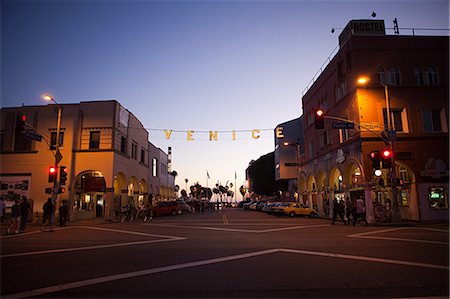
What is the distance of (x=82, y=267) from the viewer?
8.44 meters

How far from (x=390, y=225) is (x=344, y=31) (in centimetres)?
1870

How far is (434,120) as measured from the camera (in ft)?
89.2

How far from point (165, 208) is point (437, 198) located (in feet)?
88.1

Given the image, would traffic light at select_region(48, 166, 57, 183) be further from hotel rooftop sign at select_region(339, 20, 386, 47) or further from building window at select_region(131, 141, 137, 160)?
hotel rooftop sign at select_region(339, 20, 386, 47)

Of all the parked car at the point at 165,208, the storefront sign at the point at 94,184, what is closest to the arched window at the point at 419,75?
the parked car at the point at 165,208

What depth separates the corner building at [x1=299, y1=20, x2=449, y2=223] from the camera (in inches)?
993

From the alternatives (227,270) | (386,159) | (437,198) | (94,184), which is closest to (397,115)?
(437,198)

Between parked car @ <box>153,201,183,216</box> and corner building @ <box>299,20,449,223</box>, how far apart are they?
18.6 metres

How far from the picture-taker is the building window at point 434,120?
26.8 meters

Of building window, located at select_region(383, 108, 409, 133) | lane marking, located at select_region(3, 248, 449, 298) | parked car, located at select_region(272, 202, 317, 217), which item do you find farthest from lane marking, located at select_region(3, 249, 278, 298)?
parked car, located at select_region(272, 202, 317, 217)

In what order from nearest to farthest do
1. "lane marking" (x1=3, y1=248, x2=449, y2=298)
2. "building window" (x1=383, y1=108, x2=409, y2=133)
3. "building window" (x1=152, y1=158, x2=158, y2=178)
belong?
1. "lane marking" (x1=3, y1=248, x2=449, y2=298)
2. "building window" (x1=383, y1=108, x2=409, y2=133)
3. "building window" (x1=152, y1=158, x2=158, y2=178)

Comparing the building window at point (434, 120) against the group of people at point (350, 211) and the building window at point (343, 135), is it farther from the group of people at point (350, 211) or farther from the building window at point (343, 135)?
the group of people at point (350, 211)

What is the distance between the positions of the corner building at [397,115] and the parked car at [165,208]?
18.6m

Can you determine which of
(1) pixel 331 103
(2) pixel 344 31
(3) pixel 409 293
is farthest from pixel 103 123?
(3) pixel 409 293
